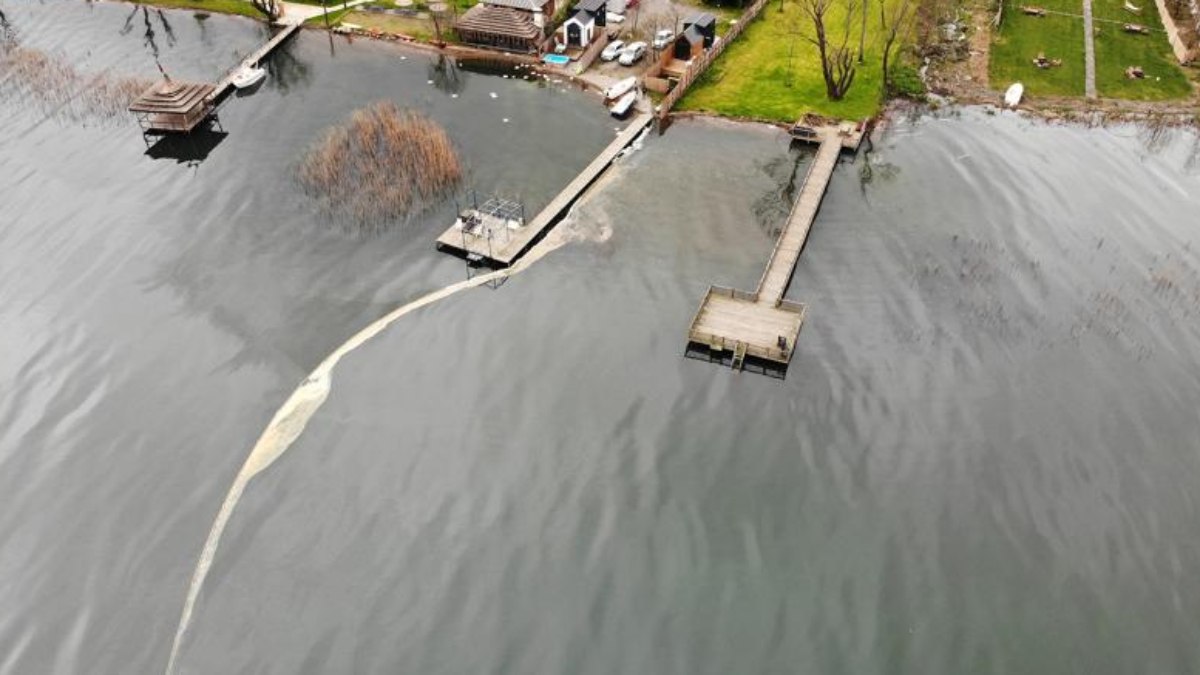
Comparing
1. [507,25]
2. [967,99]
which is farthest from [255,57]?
[967,99]

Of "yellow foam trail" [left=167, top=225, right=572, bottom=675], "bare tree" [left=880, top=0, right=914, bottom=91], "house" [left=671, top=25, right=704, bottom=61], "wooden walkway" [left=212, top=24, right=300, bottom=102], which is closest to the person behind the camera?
"yellow foam trail" [left=167, top=225, right=572, bottom=675]

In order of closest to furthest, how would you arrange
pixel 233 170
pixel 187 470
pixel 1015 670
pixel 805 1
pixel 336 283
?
pixel 1015 670, pixel 187 470, pixel 336 283, pixel 233 170, pixel 805 1

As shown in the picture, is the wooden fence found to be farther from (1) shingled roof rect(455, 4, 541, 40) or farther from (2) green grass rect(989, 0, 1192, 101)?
(2) green grass rect(989, 0, 1192, 101)

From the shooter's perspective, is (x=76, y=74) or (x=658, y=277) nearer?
(x=658, y=277)

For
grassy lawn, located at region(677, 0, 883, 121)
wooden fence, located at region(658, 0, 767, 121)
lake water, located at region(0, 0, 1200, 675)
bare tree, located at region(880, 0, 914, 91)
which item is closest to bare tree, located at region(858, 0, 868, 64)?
grassy lawn, located at region(677, 0, 883, 121)

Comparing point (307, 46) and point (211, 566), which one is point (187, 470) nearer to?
point (211, 566)

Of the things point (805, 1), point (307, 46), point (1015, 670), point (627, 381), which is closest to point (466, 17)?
point (307, 46)

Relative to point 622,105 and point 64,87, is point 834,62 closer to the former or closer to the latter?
point 622,105
